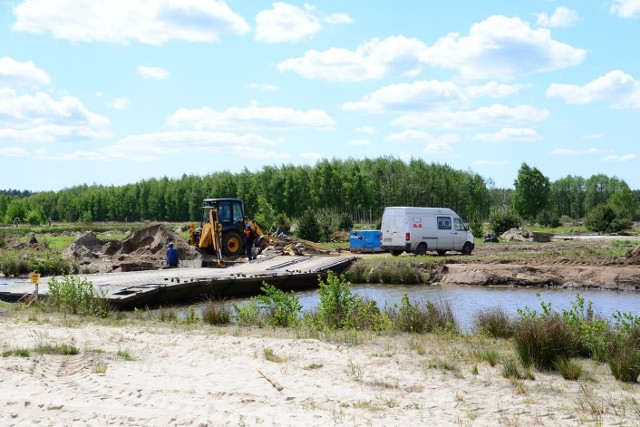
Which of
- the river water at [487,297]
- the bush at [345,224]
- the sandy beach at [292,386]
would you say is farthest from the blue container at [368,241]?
the sandy beach at [292,386]

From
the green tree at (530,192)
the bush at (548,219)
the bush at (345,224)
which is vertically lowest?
the bush at (548,219)

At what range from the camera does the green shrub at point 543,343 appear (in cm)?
945

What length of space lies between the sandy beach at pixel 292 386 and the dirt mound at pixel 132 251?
63.6 feet

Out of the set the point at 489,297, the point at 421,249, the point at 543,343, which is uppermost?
the point at 421,249

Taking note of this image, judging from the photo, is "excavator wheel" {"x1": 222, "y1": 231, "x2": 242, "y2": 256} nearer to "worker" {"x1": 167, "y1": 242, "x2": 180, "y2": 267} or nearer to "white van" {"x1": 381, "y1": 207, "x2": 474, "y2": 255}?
"worker" {"x1": 167, "y1": 242, "x2": 180, "y2": 267}

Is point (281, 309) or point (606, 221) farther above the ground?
point (606, 221)

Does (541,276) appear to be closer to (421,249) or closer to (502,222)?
(421,249)

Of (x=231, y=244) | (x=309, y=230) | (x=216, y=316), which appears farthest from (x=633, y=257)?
(x=309, y=230)

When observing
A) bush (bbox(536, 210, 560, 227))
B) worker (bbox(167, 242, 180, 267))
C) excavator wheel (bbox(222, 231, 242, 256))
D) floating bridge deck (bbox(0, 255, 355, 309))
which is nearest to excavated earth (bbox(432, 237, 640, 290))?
floating bridge deck (bbox(0, 255, 355, 309))

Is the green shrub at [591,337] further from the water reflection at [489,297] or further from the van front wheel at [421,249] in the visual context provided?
the van front wheel at [421,249]

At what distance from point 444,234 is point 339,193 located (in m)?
43.6

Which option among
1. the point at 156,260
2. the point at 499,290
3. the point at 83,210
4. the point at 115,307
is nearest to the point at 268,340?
the point at 115,307

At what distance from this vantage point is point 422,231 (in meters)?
32.2

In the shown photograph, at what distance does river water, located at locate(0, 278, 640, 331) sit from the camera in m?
19.6
